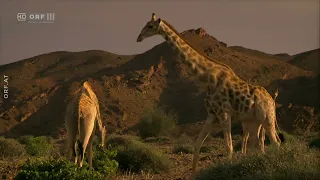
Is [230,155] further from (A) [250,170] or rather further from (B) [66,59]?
(B) [66,59]

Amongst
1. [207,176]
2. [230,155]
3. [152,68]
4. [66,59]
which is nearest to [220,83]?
[230,155]

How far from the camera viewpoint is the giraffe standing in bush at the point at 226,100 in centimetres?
884

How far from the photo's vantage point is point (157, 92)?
52000mm

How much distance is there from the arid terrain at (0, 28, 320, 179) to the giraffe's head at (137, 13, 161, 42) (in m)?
28.6

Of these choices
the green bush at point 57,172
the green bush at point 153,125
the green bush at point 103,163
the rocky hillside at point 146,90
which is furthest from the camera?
the rocky hillside at point 146,90

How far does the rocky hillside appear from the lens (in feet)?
151

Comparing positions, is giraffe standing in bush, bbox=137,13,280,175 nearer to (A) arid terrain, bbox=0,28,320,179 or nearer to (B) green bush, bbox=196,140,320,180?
(B) green bush, bbox=196,140,320,180

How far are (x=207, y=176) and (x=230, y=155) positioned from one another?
799 millimetres

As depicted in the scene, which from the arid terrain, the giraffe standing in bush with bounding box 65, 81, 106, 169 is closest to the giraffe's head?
the giraffe standing in bush with bounding box 65, 81, 106, 169

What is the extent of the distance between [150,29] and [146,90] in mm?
41779

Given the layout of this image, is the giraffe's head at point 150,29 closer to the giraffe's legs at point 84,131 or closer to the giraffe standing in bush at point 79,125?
the giraffe standing in bush at point 79,125

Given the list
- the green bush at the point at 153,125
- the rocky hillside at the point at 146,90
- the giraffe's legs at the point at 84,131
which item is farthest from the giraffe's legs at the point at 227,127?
the rocky hillside at the point at 146,90

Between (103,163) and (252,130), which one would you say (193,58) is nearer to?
(252,130)

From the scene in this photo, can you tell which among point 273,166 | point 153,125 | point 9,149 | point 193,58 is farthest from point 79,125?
point 153,125
